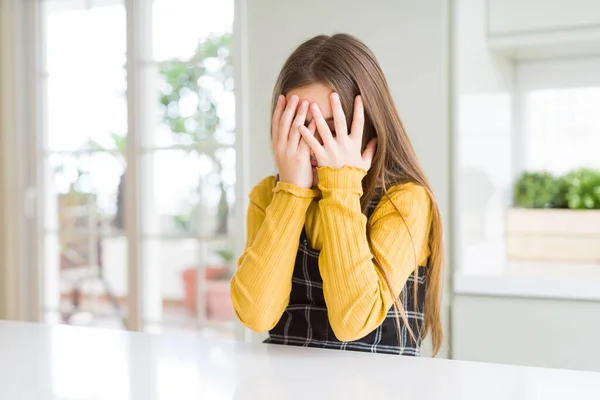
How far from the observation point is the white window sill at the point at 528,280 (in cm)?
155

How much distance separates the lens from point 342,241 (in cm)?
92

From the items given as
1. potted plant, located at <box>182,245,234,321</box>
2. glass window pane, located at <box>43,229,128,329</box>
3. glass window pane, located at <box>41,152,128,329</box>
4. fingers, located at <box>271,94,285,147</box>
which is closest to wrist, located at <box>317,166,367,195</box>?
fingers, located at <box>271,94,285,147</box>

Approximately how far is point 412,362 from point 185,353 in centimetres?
29

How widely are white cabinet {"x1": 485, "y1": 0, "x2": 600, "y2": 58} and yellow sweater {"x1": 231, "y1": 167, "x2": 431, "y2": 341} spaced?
93 cm

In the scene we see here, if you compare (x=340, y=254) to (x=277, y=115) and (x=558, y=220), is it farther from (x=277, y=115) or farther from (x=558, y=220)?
(x=558, y=220)

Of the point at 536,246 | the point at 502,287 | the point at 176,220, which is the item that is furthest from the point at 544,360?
the point at 176,220

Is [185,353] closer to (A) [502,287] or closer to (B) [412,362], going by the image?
(B) [412,362]

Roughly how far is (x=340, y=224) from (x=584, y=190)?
135 centimetres

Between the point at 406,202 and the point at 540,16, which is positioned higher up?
the point at 540,16

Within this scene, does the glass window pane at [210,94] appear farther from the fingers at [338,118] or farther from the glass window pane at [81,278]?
the fingers at [338,118]

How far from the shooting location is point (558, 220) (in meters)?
1.95

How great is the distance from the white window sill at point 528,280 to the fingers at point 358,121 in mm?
808

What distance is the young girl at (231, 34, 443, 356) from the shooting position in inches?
36.0

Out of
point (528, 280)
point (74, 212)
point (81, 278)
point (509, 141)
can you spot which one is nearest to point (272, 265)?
point (528, 280)
